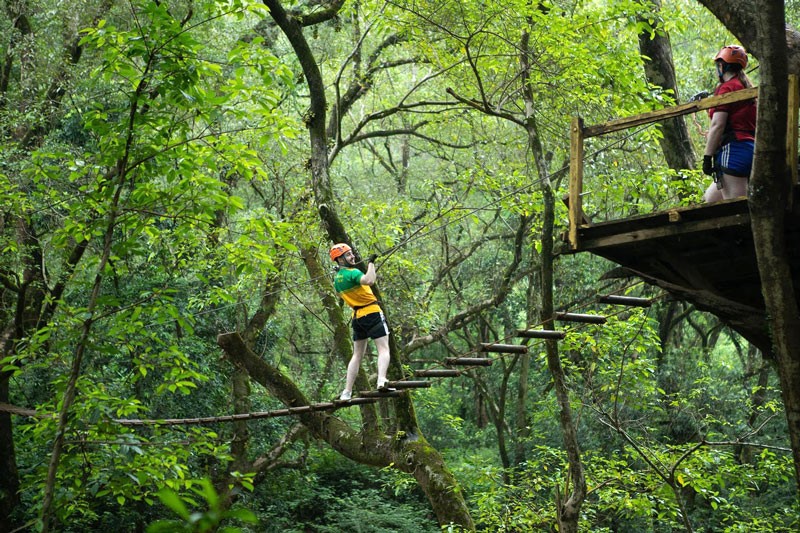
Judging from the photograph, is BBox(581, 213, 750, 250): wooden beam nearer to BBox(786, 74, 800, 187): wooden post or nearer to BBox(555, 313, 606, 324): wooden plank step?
BBox(786, 74, 800, 187): wooden post

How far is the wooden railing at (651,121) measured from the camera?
3613mm

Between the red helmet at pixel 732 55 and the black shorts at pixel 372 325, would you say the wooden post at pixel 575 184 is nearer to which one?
the red helmet at pixel 732 55

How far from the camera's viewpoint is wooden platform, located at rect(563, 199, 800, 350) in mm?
3900

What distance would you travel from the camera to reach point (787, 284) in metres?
3.61

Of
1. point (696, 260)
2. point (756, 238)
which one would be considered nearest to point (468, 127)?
point (696, 260)

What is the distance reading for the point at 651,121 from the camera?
13.3 ft

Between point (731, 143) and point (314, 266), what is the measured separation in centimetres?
571

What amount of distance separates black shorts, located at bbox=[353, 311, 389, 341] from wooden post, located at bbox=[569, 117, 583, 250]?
2.35 meters

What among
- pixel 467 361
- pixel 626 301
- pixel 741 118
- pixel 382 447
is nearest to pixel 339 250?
pixel 467 361

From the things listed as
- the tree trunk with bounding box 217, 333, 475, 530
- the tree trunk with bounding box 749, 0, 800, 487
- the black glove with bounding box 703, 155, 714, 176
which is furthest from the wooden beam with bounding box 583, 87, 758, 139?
the tree trunk with bounding box 217, 333, 475, 530

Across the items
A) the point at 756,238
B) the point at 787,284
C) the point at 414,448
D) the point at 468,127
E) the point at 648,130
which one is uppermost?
the point at 468,127

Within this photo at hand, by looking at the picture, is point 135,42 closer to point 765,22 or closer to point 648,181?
point 765,22

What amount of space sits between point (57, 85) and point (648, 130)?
6.57 metres

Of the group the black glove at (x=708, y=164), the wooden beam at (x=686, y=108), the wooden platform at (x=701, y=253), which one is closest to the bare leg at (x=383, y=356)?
the wooden platform at (x=701, y=253)
